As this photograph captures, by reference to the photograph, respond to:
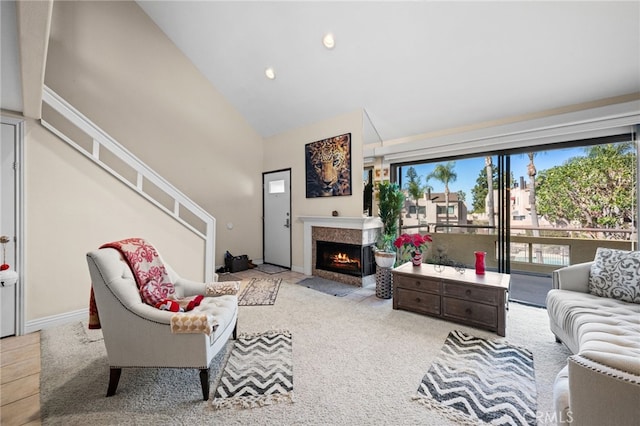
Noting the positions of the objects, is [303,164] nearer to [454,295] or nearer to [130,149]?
[130,149]

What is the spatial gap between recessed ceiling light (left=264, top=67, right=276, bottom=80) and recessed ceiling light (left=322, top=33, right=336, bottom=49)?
1077 millimetres

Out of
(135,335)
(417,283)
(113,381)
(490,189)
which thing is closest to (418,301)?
(417,283)

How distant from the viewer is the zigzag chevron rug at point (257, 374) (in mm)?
1688

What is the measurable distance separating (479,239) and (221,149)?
16.0 feet

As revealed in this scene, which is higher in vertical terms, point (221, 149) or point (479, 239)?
point (221, 149)

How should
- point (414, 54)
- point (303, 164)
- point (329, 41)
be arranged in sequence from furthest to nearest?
point (303, 164)
point (329, 41)
point (414, 54)

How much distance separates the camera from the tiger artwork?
4297 mm

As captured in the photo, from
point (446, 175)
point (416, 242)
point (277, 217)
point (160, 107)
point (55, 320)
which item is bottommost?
point (55, 320)

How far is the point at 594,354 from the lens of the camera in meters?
1.03

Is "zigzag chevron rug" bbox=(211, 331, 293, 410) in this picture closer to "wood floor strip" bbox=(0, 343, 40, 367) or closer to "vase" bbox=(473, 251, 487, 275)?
"wood floor strip" bbox=(0, 343, 40, 367)

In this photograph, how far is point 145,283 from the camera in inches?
77.8

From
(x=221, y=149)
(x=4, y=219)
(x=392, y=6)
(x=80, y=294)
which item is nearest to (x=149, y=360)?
(x=80, y=294)

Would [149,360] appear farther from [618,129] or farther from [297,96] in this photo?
[618,129]

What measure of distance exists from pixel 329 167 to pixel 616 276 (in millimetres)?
3563
